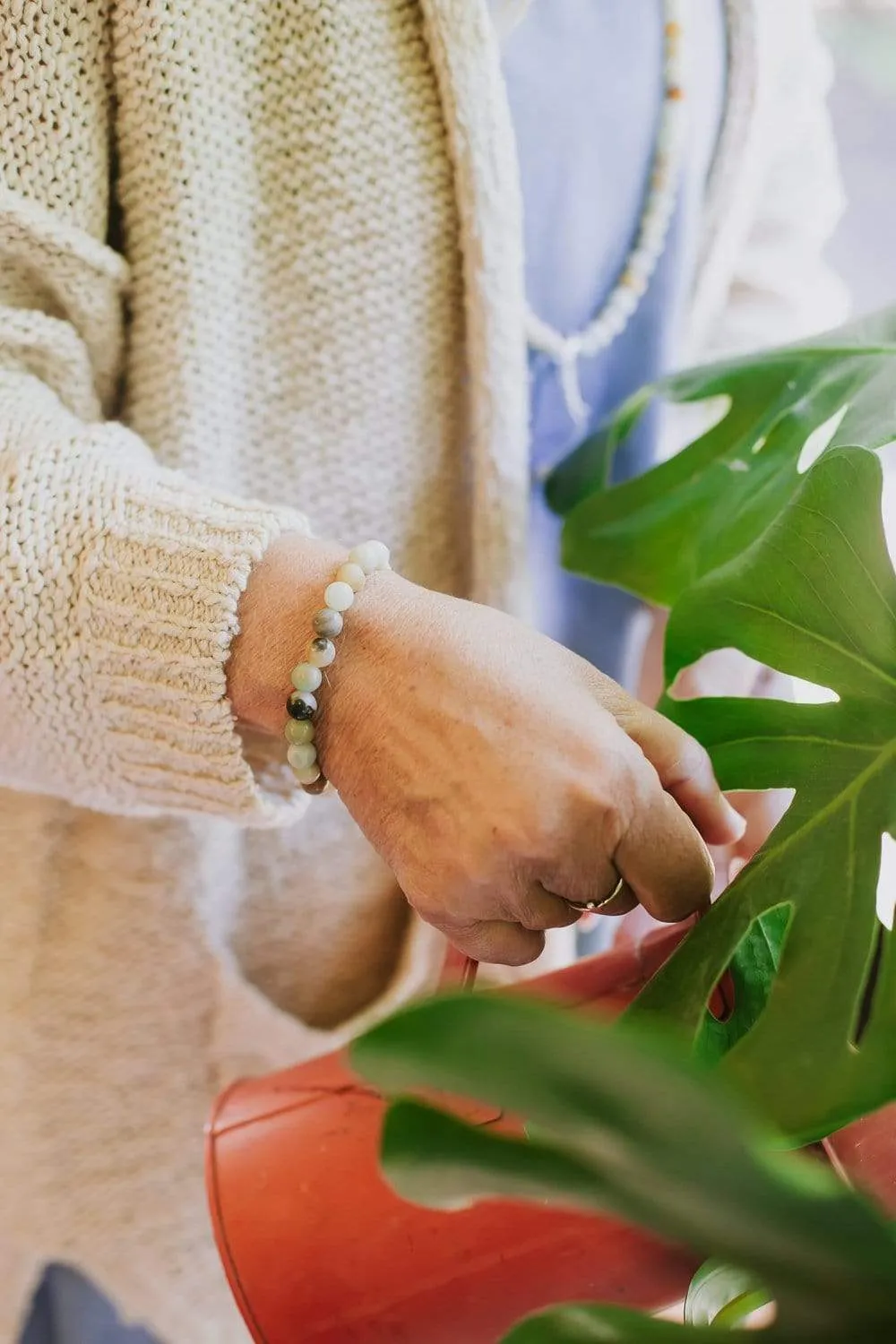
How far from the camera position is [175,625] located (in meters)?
0.43

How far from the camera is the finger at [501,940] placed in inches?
15.3

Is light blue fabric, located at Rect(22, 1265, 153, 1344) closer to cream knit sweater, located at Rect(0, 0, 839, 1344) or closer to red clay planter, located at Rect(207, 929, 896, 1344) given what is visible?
cream knit sweater, located at Rect(0, 0, 839, 1344)

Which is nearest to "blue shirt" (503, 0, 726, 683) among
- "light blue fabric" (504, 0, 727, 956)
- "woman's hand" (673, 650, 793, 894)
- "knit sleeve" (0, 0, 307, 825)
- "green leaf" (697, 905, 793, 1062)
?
"light blue fabric" (504, 0, 727, 956)

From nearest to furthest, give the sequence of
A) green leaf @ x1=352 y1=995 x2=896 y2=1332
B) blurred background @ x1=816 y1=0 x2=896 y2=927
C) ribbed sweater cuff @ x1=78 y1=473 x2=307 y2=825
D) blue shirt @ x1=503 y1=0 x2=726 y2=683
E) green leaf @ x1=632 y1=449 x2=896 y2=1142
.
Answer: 1. green leaf @ x1=352 y1=995 x2=896 y2=1332
2. green leaf @ x1=632 y1=449 x2=896 y2=1142
3. ribbed sweater cuff @ x1=78 y1=473 x2=307 y2=825
4. blue shirt @ x1=503 y1=0 x2=726 y2=683
5. blurred background @ x1=816 y1=0 x2=896 y2=927

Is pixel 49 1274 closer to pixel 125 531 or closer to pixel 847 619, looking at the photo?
pixel 125 531

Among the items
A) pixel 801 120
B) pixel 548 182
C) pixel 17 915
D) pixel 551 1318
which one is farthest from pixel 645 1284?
pixel 801 120

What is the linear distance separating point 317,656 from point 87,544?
0.39ft

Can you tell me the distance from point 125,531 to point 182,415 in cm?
11

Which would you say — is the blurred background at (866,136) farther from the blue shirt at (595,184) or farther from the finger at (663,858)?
the finger at (663,858)

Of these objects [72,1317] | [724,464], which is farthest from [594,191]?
[72,1317]

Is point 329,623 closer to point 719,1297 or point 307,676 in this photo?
point 307,676

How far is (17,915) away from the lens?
575mm

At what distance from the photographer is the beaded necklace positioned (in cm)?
59

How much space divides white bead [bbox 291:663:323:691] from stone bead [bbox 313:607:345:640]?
13mm
